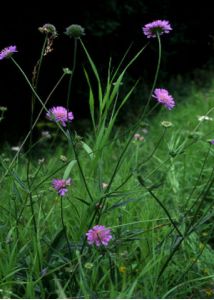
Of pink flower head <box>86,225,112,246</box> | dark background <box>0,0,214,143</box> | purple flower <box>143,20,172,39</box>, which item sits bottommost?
pink flower head <box>86,225,112,246</box>

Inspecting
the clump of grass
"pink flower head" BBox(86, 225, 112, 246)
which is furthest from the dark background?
"pink flower head" BBox(86, 225, 112, 246)

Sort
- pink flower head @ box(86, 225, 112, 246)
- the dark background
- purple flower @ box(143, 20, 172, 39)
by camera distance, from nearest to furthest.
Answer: pink flower head @ box(86, 225, 112, 246), purple flower @ box(143, 20, 172, 39), the dark background

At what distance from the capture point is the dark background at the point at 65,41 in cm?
402

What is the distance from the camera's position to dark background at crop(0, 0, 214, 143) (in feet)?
13.2

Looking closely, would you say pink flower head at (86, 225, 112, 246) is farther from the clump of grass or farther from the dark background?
the dark background

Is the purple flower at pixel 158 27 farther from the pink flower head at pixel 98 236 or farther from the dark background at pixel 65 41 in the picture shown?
the dark background at pixel 65 41

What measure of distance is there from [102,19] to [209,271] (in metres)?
3.14

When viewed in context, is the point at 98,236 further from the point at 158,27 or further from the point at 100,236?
the point at 158,27

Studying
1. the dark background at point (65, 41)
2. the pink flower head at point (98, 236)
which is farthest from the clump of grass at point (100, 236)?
the dark background at point (65, 41)

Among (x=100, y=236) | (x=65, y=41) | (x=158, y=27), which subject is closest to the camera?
(x=100, y=236)

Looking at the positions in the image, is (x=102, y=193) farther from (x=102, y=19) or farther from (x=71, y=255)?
(x=102, y=19)

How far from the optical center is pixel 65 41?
4211mm

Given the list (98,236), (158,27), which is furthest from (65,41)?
(98,236)

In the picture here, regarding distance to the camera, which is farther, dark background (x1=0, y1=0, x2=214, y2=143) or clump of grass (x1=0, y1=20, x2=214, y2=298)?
dark background (x1=0, y1=0, x2=214, y2=143)
